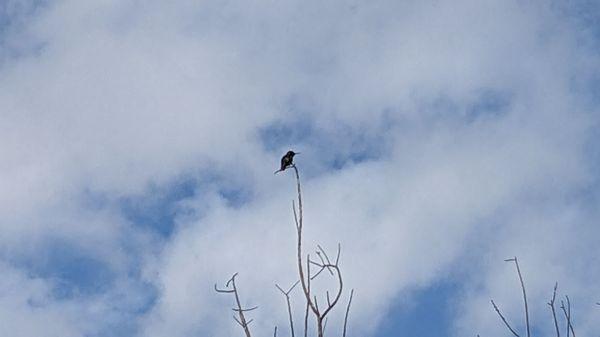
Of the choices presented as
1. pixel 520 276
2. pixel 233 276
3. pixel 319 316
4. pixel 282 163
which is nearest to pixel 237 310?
pixel 233 276

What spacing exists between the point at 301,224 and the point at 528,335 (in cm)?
205

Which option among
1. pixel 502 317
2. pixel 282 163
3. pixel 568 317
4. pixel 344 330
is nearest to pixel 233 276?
pixel 344 330

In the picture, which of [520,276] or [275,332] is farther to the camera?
[520,276]

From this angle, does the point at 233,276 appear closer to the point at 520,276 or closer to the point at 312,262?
the point at 312,262

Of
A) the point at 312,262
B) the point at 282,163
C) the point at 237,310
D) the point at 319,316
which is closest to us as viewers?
the point at 319,316

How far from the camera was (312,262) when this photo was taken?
18.5 ft

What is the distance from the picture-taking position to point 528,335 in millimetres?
5543

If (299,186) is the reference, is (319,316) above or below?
below

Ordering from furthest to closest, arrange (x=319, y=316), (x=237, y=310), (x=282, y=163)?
1. (x=282, y=163)
2. (x=237, y=310)
3. (x=319, y=316)

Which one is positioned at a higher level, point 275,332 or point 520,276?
point 520,276

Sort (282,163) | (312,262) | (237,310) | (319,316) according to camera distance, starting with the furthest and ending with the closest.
Answer: (282,163) < (312,262) < (237,310) < (319,316)

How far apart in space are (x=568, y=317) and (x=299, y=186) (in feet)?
8.90

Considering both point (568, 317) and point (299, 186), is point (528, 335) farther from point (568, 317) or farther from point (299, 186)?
point (299, 186)

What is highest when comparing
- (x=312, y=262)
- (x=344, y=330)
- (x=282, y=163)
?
(x=282, y=163)
